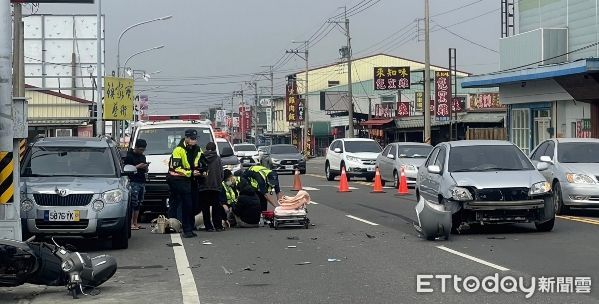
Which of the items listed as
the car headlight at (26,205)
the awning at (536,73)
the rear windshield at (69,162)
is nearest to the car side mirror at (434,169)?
the rear windshield at (69,162)

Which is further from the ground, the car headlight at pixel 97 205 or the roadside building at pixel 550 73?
the roadside building at pixel 550 73

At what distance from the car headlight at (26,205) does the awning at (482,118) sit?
Result: 141 ft

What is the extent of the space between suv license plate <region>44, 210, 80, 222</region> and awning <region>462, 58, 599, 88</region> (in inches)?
895

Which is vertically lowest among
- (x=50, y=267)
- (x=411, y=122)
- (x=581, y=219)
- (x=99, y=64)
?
(x=581, y=219)

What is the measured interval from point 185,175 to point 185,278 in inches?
187

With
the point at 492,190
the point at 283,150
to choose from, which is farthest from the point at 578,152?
the point at 283,150

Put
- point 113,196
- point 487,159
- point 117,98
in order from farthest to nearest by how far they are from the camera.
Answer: point 117,98 < point 487,159 < point 113,196

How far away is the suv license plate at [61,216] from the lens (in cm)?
1327

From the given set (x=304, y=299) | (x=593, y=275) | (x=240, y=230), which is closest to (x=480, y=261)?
(x=593, y=275)

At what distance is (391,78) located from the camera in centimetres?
6209

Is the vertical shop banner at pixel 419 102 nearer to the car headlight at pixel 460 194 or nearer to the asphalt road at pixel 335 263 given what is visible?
the asphalt road at pixel 335 263

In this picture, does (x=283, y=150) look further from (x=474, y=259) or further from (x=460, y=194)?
(x=474, y=259)

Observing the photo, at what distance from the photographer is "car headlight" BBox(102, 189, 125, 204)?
13664 millimetres

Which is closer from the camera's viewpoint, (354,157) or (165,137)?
(165,137)
